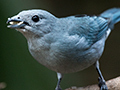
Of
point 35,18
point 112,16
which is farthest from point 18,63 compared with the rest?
point 35,18

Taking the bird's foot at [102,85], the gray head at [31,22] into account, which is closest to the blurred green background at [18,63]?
the bird's foot at [102,85]

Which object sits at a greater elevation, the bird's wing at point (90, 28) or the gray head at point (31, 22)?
the gray head at point (31, 22)

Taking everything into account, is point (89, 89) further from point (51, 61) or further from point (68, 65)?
point (51, 61)

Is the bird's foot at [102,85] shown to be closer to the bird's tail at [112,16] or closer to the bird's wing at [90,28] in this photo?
the bird's wing at [90,28]

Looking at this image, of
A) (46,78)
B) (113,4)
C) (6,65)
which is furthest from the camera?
(113,4)

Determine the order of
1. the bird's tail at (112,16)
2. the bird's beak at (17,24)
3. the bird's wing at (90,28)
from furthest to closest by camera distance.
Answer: the bird's tail at (112,16)
the bird's wing at (90,28)
the bird's beak at (17,24)

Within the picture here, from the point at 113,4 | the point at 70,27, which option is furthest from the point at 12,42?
the point at 113,4

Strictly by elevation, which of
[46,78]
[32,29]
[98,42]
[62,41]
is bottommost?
[46,78]
